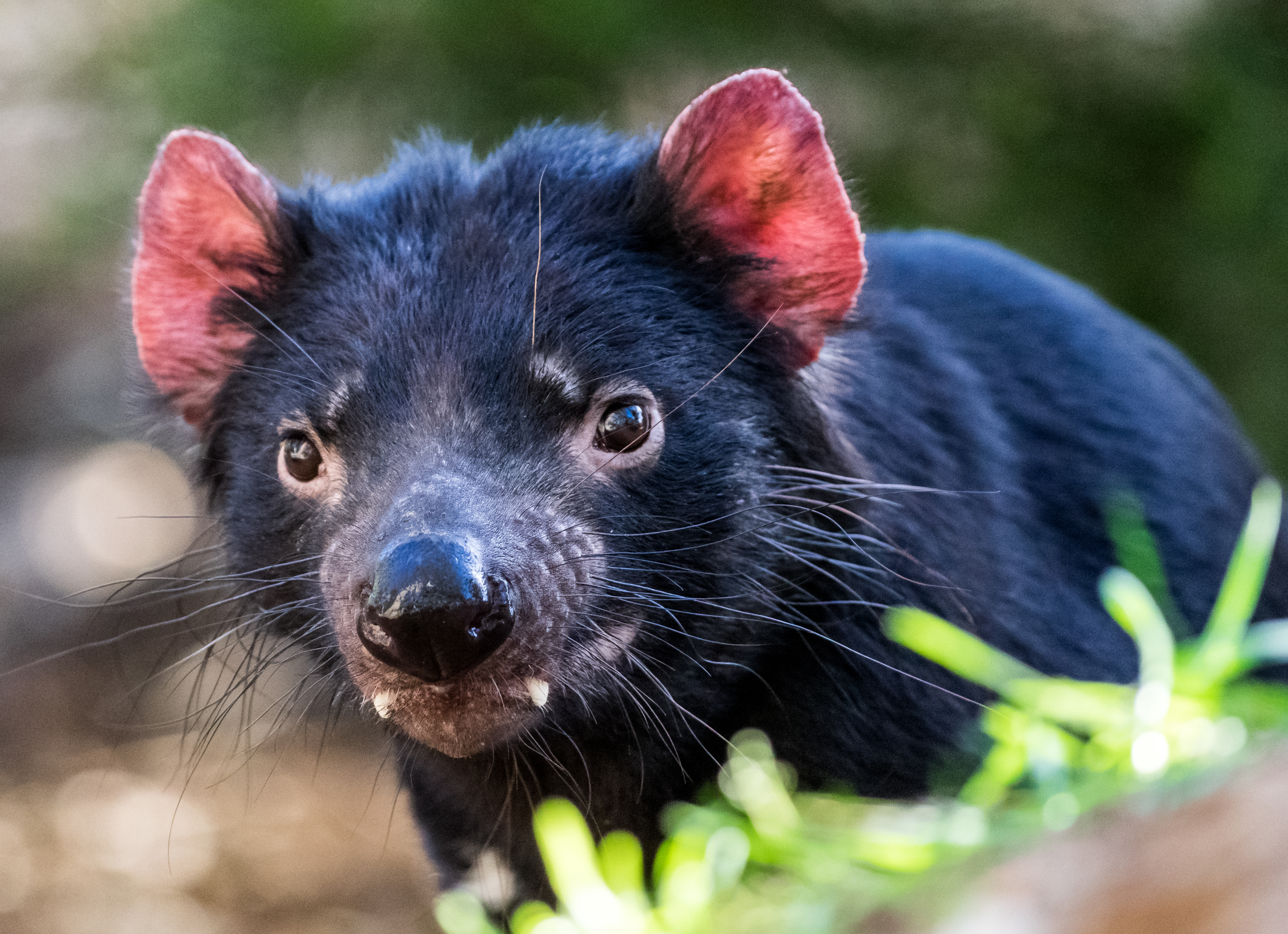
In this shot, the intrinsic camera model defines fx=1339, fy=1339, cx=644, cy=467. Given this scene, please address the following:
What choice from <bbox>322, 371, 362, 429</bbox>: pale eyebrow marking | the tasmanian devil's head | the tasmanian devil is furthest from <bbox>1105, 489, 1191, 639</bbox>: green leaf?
<bbox>322, 371, 362, 429</bbox>: pale eyebrow marking

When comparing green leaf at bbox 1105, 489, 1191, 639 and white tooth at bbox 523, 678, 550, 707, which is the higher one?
green leaf at bbox 1105, 489, 1191, 639

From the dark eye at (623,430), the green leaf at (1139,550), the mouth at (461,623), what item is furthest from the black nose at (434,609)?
the green leaf at (1139,550)

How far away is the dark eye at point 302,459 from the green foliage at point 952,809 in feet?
2.76

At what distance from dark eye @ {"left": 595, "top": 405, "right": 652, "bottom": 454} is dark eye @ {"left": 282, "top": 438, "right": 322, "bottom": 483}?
1.92 feet

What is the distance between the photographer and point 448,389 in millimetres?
2479

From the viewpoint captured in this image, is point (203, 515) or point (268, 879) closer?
point (203, 515)

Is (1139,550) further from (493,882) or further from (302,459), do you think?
(302,459)

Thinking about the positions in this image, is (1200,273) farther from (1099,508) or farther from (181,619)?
(181,619)

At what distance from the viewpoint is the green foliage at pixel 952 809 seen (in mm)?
1714

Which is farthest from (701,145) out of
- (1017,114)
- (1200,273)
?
(1200,273)

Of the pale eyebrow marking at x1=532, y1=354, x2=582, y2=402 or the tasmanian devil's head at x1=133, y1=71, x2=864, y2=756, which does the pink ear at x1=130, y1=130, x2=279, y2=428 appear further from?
the pale eyebrow marking at x1=532, y1=354, x2=582, y2=402

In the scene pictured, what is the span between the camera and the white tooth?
230cm

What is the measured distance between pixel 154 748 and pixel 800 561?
587 cm

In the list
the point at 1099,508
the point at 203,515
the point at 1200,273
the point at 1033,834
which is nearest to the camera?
the point at 1033,834
